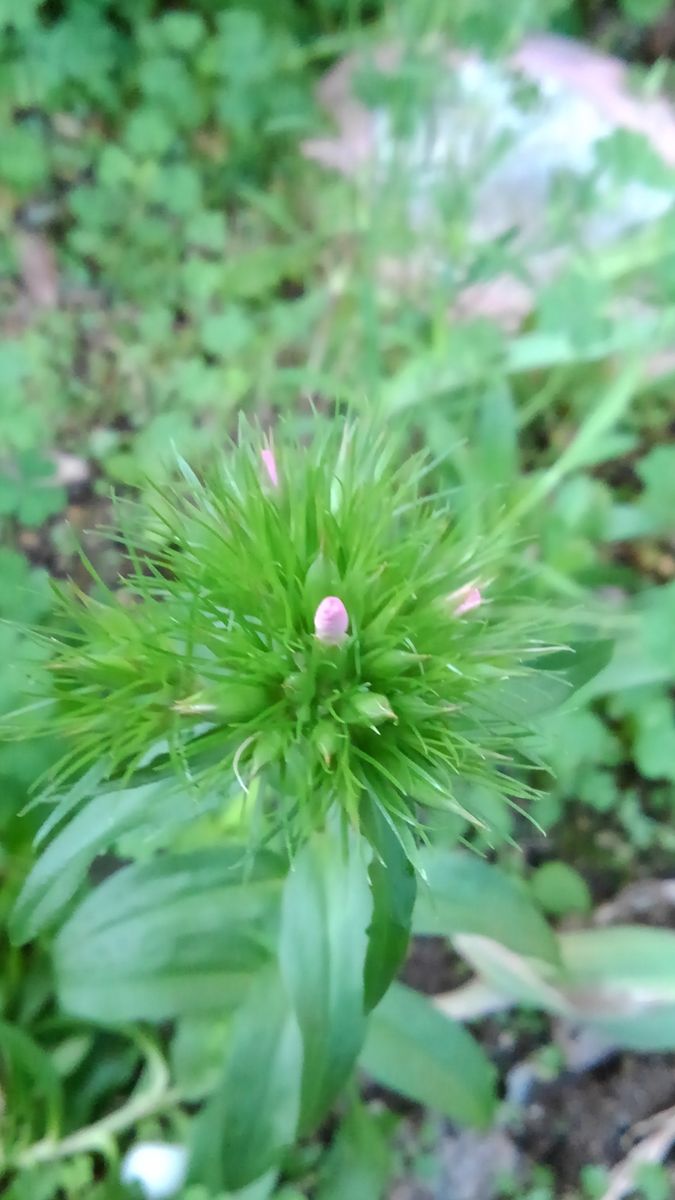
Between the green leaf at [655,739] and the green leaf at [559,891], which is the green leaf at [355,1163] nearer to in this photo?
the green leaf at [559,891]

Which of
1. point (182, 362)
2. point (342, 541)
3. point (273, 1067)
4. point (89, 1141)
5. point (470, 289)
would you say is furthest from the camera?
point (470, 289)

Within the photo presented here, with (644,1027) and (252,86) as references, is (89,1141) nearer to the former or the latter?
(644,1027)

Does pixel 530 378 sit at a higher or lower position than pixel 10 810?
higher

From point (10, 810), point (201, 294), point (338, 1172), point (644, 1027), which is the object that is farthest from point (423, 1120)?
point (201, 294)

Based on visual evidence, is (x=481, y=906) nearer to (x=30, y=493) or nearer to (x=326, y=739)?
(x=326, y=739)

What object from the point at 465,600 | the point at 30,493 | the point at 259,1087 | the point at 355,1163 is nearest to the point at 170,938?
the point at 259,1087

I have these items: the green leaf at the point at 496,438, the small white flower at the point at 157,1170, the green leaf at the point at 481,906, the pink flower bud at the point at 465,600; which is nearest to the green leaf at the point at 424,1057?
the green leaf at the point at 481,906
